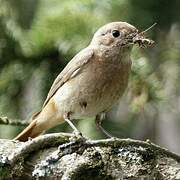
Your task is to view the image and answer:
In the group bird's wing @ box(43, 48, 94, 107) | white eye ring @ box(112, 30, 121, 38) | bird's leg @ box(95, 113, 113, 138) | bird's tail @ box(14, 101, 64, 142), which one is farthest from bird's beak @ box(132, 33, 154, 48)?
bird's tail @ box(14, 101, 64, 142)

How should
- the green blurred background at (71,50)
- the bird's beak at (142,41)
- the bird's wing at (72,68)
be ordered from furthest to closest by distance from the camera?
1. the bird's wing at (72,68)
2. the green blurred background at (71,50)
3. the bird's beak at (142,41)

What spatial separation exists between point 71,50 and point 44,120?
603 mm

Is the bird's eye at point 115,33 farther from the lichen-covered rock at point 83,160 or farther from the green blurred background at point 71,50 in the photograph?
the lichen-covered rock at point 83,160

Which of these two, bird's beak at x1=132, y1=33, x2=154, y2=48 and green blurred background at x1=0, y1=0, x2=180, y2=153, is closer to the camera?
bird's beak at x1=132, y1=33, x2=154, y2=48

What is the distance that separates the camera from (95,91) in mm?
3902

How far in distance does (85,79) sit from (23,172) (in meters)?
1.50

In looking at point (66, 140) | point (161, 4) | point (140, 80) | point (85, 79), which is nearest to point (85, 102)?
point (85, 79)

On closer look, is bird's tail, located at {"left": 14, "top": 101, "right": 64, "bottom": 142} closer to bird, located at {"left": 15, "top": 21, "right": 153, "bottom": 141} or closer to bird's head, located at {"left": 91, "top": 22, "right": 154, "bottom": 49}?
bird, located at {"left": 15, "top": 21, "right": 153, "bottom": 141}

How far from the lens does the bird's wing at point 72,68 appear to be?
398 centimetres

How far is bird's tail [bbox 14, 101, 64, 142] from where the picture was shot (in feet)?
13.6

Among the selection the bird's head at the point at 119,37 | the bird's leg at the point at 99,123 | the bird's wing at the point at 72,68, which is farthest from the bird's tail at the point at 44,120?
the bird's head at the point at 119,37

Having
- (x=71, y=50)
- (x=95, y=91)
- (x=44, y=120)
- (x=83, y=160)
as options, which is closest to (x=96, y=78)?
(x=95, y=91)

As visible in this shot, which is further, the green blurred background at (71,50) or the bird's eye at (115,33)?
the bird's eye at (115,33)


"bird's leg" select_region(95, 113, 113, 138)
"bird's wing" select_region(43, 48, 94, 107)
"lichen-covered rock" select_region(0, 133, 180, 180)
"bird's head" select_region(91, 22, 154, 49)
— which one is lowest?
"lichen-covered rock" select_region(0, 133, 180, 180)
